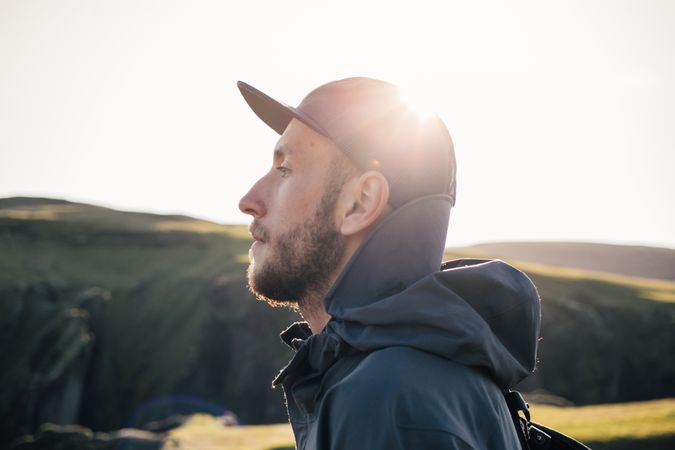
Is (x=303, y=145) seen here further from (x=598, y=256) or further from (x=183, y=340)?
(x=598, y=256)

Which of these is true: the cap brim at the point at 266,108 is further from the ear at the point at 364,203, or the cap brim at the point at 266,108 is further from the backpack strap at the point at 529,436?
the backpack strap at the point at 529,436

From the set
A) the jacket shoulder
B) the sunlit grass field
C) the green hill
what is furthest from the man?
the green hill

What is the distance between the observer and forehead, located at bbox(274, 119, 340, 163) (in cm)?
298

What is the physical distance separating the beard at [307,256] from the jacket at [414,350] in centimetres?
30

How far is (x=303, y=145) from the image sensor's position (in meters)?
3.06

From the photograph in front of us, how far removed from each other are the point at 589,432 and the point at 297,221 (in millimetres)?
13756

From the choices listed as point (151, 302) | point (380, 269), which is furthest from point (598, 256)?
point (380, 269)

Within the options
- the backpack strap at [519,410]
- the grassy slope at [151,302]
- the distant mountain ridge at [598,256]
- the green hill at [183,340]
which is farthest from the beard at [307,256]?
the distant mountain ridge at [598,256]

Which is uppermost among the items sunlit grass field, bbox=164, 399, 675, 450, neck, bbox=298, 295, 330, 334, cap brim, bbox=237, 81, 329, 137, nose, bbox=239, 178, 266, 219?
cap brim, bbox=237, 81, 329, 137

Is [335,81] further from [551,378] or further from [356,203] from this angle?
[551,378]

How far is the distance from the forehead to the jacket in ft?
1.72

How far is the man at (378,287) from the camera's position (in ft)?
6.60

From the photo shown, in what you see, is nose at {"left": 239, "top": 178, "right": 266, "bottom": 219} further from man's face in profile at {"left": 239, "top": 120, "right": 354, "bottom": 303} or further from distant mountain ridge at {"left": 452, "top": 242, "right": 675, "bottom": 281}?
distant mountain ridge at {"left": 452, "top": 242, "right": 675, "bottom": 281}

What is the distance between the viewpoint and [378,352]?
2154 mm
